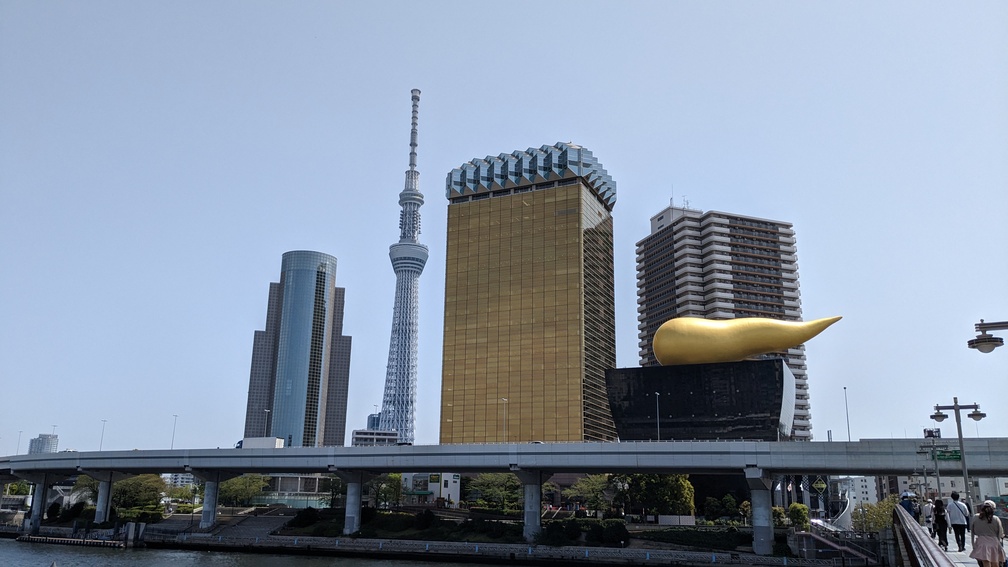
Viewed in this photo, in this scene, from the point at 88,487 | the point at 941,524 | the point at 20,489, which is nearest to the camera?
the point at 941,524

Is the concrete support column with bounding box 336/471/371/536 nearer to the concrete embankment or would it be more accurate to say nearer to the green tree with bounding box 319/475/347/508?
the concrete embankment

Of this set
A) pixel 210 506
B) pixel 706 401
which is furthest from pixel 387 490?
pixel 706 401

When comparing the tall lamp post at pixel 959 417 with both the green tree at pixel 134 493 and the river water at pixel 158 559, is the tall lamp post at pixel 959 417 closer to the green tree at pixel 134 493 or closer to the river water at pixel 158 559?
the river water at pixel 158 559

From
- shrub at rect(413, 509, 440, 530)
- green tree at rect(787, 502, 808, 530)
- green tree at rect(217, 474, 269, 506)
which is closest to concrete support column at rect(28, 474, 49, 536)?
green tree at rect(217, 474, 269, 506)

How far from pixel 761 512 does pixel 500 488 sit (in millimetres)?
46725

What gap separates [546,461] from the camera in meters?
71.2

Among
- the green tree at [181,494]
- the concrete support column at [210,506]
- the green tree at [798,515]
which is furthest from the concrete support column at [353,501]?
the green tree at [181,494]

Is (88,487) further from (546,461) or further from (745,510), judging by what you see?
(745,510)

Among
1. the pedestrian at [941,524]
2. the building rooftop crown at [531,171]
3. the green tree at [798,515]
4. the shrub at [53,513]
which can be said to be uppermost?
the building rooftop crown at [531,171]

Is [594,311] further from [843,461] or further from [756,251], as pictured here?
[843,461]

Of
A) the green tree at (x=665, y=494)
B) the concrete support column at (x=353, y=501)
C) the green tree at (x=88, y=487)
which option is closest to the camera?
the concrete support column at (x=353, y=501)

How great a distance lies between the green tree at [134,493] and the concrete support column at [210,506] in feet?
88.9

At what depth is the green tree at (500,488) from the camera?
105 m

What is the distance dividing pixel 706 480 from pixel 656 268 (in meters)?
83.4
